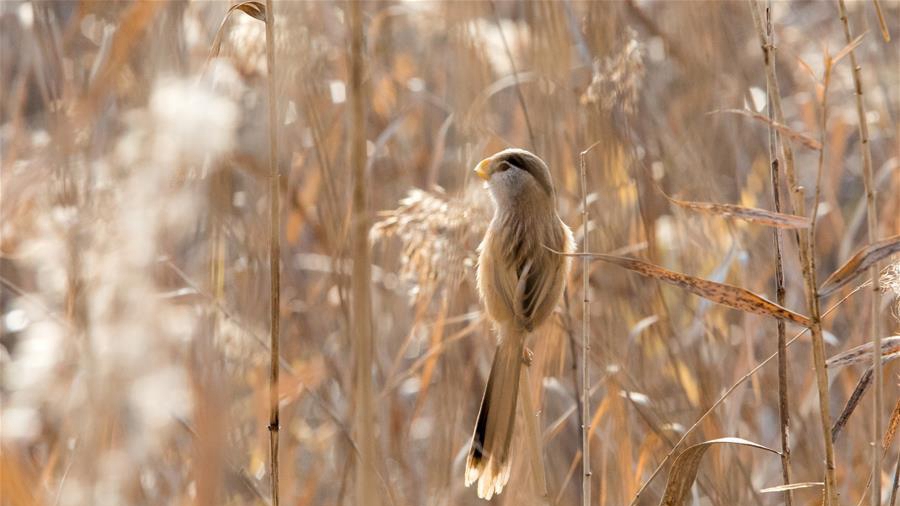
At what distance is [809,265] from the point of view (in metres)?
1.07

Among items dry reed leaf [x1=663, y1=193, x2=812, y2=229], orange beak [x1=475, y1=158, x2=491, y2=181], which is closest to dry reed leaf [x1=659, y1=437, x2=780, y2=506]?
dry reed leaf [x1=663, y1=193, x2=812, y2=229]

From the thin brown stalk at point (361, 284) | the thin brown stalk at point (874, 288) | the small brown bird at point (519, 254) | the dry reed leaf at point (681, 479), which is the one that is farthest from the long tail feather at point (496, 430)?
the thin brown stalk at point (874, 288)

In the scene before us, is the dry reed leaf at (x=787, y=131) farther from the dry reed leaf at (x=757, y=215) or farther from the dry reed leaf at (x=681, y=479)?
the dry reed leaf at (x=681, y=479)

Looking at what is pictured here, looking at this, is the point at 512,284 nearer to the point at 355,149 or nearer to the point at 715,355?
the point at 355,149

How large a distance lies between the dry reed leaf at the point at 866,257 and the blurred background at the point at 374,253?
0.24 metres

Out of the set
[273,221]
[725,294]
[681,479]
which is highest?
[273,221]

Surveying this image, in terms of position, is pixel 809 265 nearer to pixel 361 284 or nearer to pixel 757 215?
pixel 757 215

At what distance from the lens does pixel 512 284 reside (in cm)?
145

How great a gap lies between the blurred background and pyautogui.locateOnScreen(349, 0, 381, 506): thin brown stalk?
0.56 metres

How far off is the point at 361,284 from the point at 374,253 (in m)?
1.74

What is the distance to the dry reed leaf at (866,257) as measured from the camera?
1.01 metres

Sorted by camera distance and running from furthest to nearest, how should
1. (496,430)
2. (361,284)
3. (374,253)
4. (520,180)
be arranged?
1. (374,253)
2. (520,180)
3. (496,430)
4. (361,284)

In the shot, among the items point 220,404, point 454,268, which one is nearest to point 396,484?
point 454,268

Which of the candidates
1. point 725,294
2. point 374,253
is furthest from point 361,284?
point 374,253
